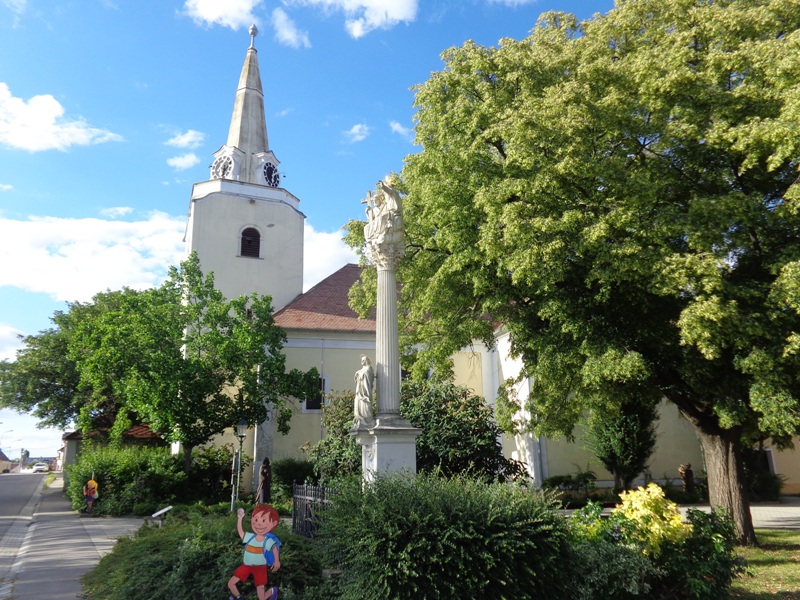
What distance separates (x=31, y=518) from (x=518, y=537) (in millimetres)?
19886

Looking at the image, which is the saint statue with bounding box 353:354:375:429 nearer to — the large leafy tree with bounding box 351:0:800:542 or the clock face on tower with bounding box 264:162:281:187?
the large leafy tree with bounding box 351:0:800:542

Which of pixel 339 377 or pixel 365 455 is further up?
pixel 339 377

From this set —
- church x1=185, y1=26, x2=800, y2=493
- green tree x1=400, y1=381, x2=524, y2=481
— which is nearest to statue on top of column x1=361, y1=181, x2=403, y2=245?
green tree x1=400, y1=381, x2=524, y2=481

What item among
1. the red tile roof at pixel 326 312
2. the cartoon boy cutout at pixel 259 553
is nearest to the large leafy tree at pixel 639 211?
the cartoon boy cutout at pixel 259 553

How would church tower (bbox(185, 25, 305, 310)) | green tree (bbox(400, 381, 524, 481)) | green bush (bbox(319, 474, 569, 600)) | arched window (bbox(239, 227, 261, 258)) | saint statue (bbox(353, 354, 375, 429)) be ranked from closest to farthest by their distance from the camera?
green bush (bbox(319, 474, 569, 600))
saint statue (bbox(353, 354, 375, 429))
green tree (bbox(400, 381, 524, 481))
church tower (bbox(185, 25, 305, 310))
arched window (bbox(239, 227, 261, 258))

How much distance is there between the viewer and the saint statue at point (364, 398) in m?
11.9

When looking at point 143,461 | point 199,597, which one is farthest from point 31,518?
point 199,597

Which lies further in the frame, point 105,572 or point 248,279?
point 248,279

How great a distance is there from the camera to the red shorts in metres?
6.82

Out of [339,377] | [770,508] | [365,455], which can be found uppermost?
[339,377]

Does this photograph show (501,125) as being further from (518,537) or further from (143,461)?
(143,461)

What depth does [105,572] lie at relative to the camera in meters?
9.38

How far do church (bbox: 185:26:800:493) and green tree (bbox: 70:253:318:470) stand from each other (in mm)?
3123

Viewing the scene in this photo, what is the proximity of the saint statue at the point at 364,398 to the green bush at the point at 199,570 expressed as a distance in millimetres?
3228
